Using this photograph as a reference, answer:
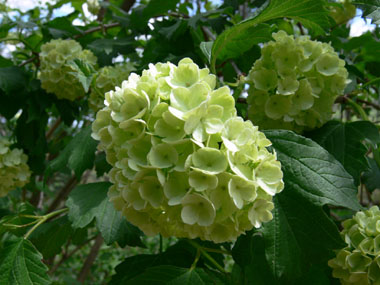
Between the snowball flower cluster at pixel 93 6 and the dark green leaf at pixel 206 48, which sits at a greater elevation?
the dark green leaf at pixel 206 48

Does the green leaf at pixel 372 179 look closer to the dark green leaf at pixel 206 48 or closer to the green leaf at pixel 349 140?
the green leaf at pixel 349 140

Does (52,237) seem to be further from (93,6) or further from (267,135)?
(93,6)

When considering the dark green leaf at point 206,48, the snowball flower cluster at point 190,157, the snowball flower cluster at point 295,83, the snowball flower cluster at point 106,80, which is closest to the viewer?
the snowball flower cluster at point 190,157

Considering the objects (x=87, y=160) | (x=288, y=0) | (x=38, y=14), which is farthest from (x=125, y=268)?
(x=38, y=14)

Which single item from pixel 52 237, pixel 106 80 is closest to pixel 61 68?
pixel 106 80

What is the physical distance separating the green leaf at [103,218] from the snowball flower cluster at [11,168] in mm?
864

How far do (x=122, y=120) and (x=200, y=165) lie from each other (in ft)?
0.81

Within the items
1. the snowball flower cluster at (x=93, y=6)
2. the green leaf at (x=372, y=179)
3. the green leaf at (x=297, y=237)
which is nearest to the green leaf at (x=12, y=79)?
the snowball flower cluster at (x=93, y=6)

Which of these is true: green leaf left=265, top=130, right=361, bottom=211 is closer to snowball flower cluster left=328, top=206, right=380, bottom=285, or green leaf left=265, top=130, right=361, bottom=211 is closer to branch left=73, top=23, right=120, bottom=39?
snowball flower cluster left=328, top=206, right=380, bottom=285

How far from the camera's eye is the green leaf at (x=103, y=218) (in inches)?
59.4

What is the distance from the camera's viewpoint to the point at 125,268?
1.62 meters

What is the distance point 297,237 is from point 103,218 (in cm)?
80

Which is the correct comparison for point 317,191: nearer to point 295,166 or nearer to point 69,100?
point 295,166

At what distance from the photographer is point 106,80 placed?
2.07m
